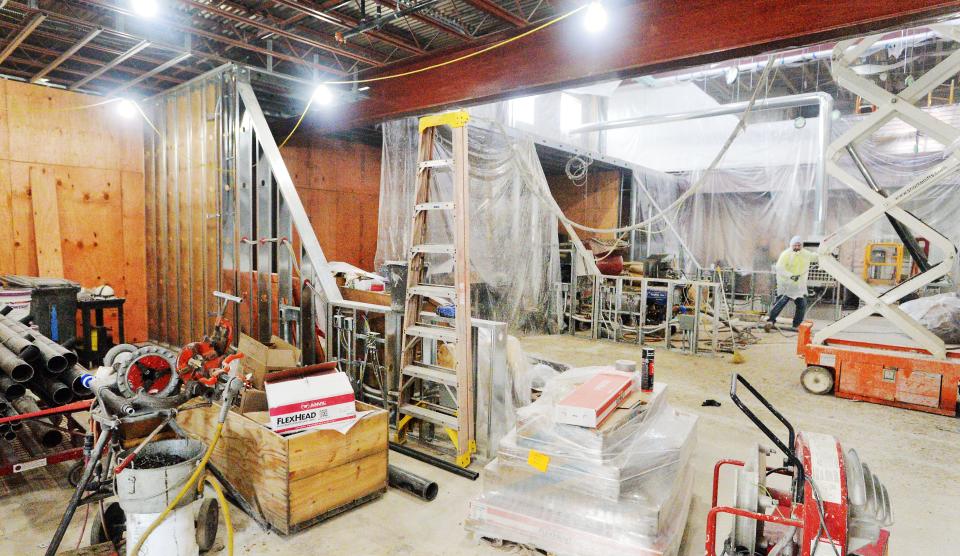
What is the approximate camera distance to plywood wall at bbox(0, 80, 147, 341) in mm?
5793

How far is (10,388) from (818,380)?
253 inches

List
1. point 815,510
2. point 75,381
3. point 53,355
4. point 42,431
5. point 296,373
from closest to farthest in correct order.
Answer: point 815,510, point 53,355, point 75,381, point 296,373, point 42,431

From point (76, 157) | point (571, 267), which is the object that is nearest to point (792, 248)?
point (571, 267)

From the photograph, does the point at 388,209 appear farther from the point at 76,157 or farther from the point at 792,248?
the point at 792,248

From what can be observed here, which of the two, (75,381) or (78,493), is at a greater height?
(75,381)

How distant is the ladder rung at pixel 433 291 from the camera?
345cm

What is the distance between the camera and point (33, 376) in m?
2.63

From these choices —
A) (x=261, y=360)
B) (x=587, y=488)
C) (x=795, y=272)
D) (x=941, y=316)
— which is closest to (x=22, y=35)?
(x=261, y=360)

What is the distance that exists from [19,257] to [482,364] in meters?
5.87

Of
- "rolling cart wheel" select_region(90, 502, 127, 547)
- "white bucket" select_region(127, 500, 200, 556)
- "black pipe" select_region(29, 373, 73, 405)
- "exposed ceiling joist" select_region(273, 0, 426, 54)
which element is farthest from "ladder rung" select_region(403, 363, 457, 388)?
"exposed ceiling joist" select_region(273, 0, 426, 54)

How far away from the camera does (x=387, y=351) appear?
3816 millimetres

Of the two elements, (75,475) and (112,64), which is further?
(112,64)

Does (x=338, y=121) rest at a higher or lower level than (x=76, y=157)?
higher

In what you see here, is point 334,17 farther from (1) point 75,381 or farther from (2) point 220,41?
(1) point 75,381
